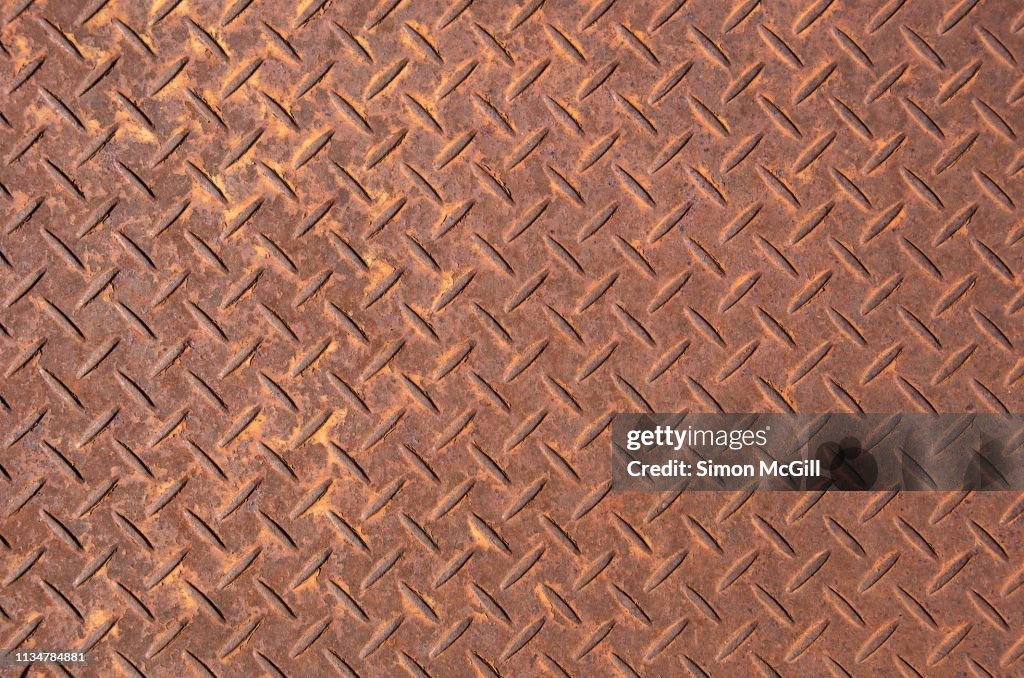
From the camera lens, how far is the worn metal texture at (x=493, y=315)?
5.83ft

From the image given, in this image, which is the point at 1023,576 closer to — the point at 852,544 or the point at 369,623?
the point at 852,544

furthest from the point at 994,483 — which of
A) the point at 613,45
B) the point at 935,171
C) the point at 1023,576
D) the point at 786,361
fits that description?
the point at 613,45

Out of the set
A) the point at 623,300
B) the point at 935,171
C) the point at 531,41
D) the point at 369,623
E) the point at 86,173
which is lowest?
the point at 369,623

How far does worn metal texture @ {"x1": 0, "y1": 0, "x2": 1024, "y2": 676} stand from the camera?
1.78 meters

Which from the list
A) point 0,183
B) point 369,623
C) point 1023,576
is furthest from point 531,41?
point 1023,576

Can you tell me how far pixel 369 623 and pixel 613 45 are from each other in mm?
1324

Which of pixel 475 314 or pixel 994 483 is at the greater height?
pixel 994 483

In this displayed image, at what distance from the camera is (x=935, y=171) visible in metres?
1.79

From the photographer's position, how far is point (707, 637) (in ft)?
5.85

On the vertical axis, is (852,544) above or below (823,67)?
below

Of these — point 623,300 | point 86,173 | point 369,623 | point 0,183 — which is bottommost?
point 369,623

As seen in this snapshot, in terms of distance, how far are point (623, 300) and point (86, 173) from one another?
1162 mm

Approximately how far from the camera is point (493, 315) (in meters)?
1.79

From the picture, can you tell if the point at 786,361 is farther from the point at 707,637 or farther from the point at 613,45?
the point at 613,45
